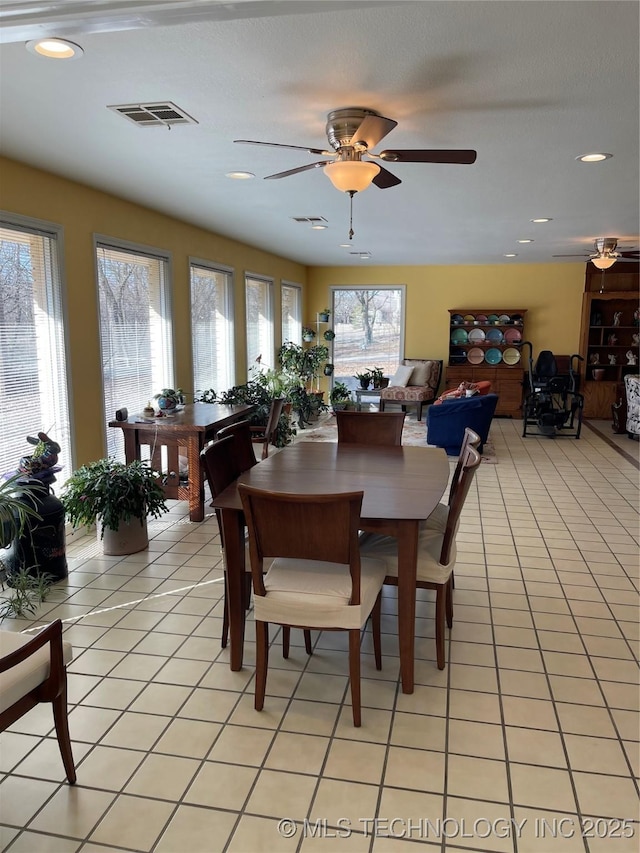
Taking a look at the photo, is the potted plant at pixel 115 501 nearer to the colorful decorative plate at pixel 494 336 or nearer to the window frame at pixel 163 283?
the window frame at pixel 163 283

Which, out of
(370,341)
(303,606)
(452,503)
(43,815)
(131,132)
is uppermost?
(131,132)

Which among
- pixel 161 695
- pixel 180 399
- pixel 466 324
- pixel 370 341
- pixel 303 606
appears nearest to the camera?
pixel 303 606

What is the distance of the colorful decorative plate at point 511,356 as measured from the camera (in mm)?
9469

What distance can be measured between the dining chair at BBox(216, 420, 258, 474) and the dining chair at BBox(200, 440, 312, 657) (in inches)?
1.8

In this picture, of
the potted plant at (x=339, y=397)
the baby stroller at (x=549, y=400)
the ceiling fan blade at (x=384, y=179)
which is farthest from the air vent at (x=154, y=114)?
the potted plant at (x=339, y=397)

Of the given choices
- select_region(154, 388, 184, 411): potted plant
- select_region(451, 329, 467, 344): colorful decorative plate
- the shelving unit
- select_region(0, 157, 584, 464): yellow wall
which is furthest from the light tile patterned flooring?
select_region(451, 329, 467, 344): colorful decorative plate

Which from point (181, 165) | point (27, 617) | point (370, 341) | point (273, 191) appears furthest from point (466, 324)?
point (27, 617)

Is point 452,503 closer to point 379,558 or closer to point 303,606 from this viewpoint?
point 379,558

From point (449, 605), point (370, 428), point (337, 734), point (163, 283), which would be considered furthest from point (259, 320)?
point (337, 734)

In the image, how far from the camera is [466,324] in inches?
379

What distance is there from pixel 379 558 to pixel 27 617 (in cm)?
182

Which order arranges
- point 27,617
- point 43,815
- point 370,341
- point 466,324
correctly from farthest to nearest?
point 370,341 < point 466,324 < point 27,617 < point 43,815

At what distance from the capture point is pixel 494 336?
31.5ft

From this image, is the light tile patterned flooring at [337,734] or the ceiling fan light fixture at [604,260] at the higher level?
the ceiling fan light fixture at [604,260]
